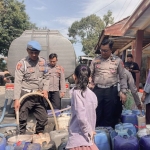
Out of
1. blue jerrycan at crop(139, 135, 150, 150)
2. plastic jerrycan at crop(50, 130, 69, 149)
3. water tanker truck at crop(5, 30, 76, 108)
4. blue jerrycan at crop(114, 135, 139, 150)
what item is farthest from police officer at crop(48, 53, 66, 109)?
blue jerrycan at crop(139, 135, 150, 150)

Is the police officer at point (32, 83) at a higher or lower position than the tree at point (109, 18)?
lower

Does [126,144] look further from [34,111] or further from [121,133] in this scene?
[34,111]

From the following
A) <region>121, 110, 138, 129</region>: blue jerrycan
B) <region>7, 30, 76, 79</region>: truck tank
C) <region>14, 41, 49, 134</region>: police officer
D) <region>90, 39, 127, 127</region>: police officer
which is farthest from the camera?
<region>7, 30, 76, 79</region>: truck tank

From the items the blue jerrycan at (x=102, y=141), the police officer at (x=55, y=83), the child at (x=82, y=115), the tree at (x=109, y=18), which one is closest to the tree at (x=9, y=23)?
the police officer at (x=55, y=83)

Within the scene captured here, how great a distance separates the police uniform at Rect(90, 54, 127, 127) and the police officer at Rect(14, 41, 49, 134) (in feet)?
2.99

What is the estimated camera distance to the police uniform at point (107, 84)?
161 inches

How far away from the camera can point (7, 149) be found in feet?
9.47

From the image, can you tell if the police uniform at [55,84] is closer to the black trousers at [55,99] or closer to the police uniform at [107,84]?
the black trousers at [55,99]

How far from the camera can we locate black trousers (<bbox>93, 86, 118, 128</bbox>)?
411 centimetres

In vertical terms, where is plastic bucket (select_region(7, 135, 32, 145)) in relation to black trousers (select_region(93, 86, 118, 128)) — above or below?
below

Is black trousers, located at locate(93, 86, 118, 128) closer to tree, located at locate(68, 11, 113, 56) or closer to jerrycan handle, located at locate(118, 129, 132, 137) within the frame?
jerrycan handle, located at locate(118, 129, 132, 137)

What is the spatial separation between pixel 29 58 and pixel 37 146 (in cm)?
161

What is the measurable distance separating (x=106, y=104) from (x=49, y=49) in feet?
8.77

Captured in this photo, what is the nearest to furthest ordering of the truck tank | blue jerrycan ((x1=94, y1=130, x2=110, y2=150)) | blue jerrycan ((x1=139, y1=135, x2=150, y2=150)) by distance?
1. blue jerrycan ((x1=139, y1=135, x2=150, y2=150))
2. blue jerrycan ((x1=94, y1=130, x2=110, y2=150))
3. the truck tank
